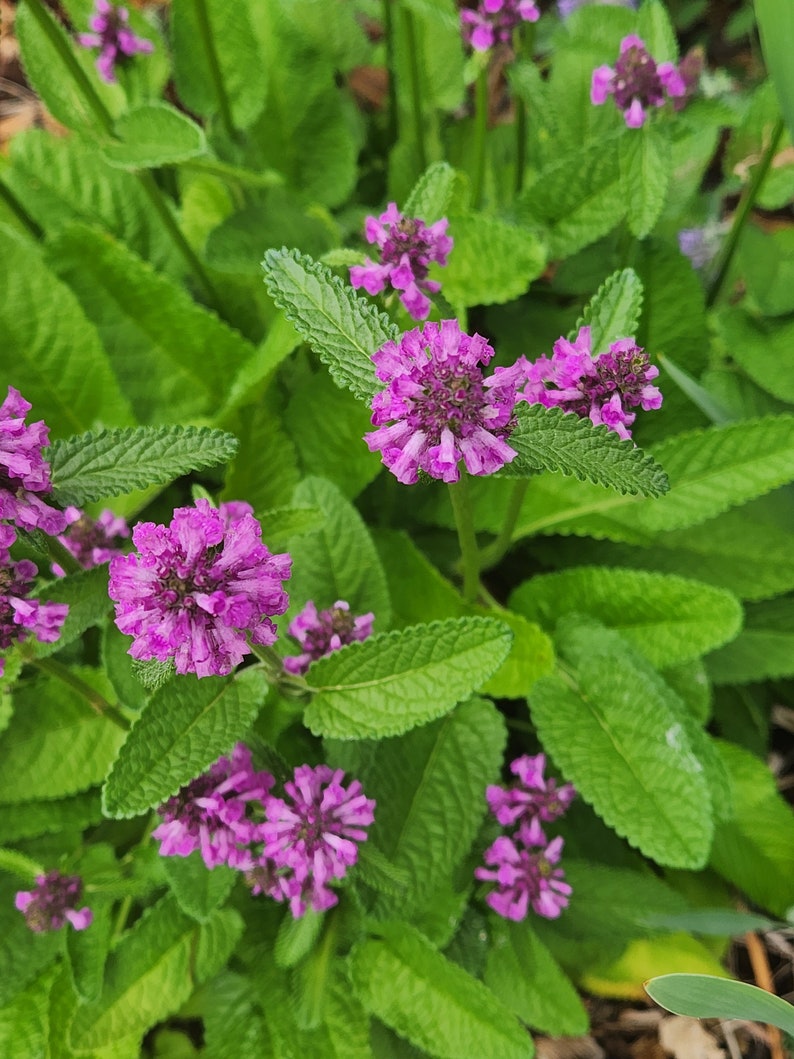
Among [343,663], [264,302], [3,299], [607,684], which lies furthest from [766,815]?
[3,299]

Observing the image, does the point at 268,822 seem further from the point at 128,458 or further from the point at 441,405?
the point at 441,405

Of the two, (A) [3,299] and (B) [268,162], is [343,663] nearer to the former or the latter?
(A) [3,299]

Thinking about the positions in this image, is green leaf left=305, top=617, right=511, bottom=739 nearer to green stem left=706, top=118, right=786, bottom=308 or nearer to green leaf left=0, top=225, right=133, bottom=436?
green leaf left=0, top=225, right=133, bottom=436

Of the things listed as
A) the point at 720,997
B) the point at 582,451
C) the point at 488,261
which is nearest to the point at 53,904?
the point at 720,997

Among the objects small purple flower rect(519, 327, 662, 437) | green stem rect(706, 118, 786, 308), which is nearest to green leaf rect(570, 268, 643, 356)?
small purple flower rect(519, 327, 662, 437)

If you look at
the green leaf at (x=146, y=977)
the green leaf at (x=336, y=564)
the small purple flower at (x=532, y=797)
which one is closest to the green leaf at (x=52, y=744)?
the green leaf at (x=146, y=977)
